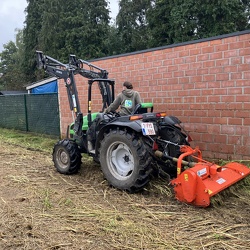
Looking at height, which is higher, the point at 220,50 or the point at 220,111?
the point at 220,50

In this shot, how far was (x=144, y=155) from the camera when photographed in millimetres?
4434

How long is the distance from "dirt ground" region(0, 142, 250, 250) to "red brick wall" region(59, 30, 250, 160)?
1.82 meters

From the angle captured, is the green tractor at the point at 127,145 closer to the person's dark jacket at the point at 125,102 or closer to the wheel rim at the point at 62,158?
the wheel rim at the point at 62,158

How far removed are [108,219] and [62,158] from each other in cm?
257

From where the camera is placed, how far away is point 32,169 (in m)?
6.44

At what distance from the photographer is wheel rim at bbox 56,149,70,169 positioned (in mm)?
5911

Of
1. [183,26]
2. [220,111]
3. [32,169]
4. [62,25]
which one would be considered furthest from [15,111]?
[62,25]

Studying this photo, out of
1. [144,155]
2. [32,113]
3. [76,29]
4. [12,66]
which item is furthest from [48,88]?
[12,66]

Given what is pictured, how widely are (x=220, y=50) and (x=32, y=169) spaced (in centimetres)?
458

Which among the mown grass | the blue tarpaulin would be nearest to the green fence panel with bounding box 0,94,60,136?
the mown grass

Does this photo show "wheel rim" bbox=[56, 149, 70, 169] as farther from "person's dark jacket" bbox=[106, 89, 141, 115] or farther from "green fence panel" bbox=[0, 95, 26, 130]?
"green fence panel" bbox=[0, 95, 26, 130]

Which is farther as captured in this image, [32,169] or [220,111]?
[32,169]

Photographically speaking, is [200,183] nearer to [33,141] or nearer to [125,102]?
[125,102]

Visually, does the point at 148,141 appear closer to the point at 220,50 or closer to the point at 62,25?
the point at 220,50
